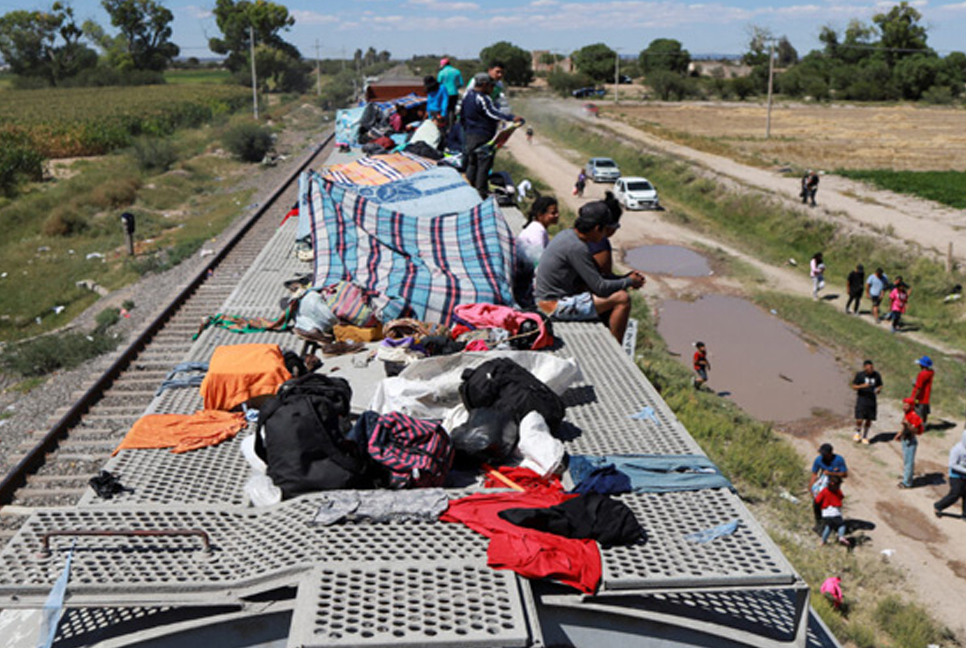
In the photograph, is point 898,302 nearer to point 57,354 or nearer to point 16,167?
point 57,354

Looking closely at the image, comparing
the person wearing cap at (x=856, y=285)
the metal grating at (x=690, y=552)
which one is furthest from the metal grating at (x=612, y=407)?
the person wearing cap at (x=856, y=285)

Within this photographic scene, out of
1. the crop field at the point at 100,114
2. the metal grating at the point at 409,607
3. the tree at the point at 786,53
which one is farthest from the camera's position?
the tree at the point at 786,53

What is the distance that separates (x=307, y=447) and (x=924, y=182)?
3664 cm

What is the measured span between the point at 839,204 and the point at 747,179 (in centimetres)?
574

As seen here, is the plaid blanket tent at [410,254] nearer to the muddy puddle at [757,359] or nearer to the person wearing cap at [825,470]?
the person wearing cap at [825,470]

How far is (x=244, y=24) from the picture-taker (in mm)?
116750

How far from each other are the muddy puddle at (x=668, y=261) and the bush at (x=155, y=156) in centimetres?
1862

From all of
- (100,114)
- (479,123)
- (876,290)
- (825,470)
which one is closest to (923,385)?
(825,470)

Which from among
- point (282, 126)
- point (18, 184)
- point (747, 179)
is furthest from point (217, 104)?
point (747, 179)

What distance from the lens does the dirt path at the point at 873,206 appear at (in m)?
26.1

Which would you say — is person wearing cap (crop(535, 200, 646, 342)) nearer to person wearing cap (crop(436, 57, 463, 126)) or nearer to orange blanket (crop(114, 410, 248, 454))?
orange blanket (crop(114, 410, 248, 454))

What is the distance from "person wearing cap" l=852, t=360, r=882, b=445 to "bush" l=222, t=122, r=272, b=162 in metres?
27.3

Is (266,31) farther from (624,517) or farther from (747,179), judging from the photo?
(624,517)

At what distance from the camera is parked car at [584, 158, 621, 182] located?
3697 cm
